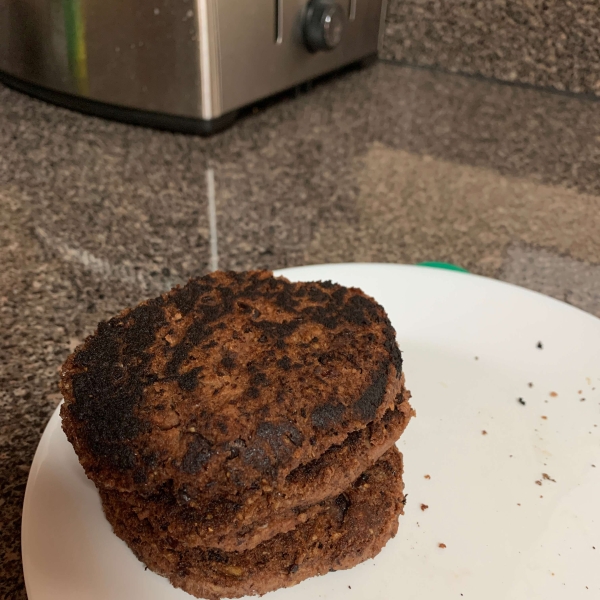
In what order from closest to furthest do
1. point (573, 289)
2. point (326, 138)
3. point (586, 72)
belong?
1. point (573, 289)
2. point (326, 138)
3. point (586, 72)

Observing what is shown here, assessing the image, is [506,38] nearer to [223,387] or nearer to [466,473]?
[466,473]

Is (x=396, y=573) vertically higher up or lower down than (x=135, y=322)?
lower down

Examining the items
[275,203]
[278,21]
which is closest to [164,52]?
[278,21]

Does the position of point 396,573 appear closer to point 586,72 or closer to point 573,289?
point 573,289

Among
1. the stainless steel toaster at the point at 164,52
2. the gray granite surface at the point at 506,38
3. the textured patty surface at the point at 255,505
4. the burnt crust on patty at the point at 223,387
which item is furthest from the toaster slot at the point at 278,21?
the textured patty surface at the point at 255,505

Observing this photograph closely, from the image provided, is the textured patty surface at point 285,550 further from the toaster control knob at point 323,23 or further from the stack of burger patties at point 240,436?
the toaster control knob at point 323,23

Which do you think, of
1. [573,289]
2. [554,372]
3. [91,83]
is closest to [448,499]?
[554,372]
